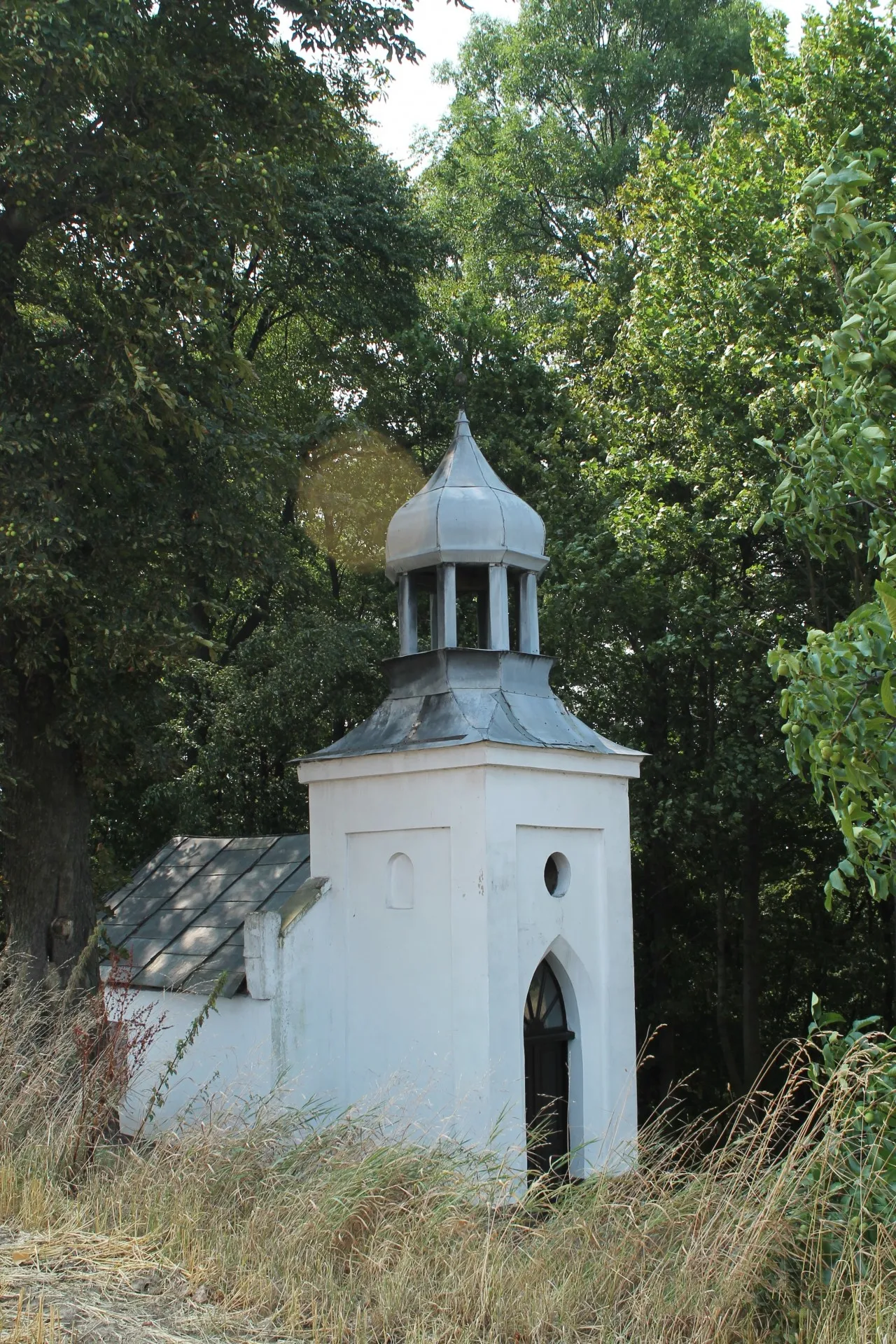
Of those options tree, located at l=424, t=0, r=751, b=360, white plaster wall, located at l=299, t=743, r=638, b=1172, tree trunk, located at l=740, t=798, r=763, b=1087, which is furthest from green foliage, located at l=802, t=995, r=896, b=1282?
tree, located at l=424, t=0, r=751, b=360

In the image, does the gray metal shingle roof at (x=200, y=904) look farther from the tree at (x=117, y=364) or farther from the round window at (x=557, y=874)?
the round window at (x=557, y=874)

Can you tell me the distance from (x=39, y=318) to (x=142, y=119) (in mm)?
4094

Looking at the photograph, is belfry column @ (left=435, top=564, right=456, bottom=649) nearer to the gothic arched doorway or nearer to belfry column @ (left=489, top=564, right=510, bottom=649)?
belfry column @ (left=489, top=564, right=510, bottom=649)

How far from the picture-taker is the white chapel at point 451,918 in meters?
10.3

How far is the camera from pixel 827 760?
4547 mm

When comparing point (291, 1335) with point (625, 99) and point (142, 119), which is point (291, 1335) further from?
point (625, 99)

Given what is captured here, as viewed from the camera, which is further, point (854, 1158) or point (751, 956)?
point (751, 956)

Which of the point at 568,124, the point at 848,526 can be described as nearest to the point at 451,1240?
the point at 848,526

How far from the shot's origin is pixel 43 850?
1095 cm

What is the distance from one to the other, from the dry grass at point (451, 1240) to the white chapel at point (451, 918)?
347cm

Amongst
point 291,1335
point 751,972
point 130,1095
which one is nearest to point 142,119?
point 130,1095

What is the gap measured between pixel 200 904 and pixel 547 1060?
13.5 ft

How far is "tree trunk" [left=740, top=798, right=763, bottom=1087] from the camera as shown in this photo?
63.2 ft

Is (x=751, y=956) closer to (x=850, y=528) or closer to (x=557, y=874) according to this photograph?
(x=557, y=874)
